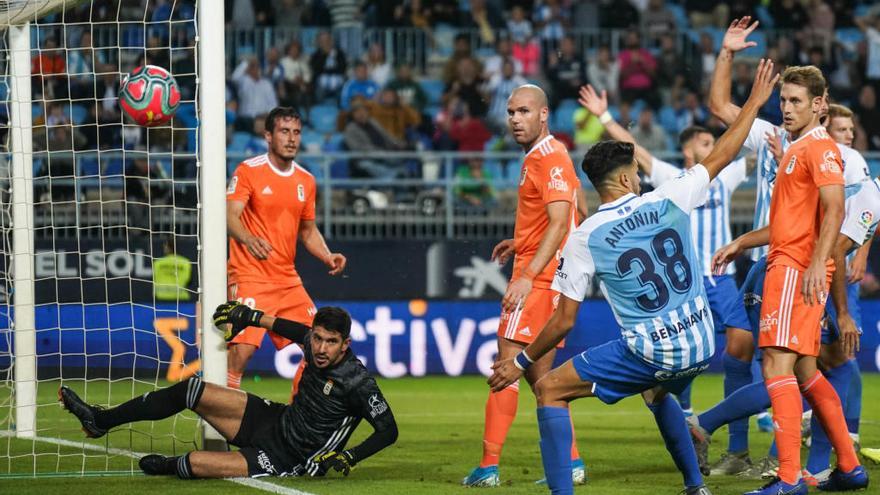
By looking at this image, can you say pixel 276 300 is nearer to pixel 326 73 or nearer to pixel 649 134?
pixel 649 134

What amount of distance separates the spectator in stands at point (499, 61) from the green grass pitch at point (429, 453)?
7.48m

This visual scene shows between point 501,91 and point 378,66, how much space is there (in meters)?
1.78

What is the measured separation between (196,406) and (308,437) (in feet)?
2.16

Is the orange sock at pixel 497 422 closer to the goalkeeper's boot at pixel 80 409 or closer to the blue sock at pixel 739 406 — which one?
the blue sock at pixel 739 406

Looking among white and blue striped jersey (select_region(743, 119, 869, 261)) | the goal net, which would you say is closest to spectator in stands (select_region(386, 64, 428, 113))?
the goal net

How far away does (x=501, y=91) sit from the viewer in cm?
1814

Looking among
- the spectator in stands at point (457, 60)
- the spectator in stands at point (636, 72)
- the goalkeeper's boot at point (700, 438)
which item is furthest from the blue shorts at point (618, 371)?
the spectator in stands at point (636, 72)

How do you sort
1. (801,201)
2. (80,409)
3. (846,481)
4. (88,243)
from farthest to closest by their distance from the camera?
1. (88,243)
2. (80,409)
3. (846,481)
4. (801,201)

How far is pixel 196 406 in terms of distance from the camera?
23.6ft

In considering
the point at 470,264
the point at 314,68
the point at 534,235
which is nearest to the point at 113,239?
the point at 470,264

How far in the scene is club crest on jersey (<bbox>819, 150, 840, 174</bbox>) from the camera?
627 centimetres

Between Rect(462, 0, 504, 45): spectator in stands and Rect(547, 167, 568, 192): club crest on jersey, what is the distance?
504 inches

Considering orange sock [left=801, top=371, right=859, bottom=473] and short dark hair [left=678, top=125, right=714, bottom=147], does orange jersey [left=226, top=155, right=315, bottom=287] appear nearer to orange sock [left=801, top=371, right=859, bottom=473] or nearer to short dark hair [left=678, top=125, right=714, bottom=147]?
short dark hair [left=678, top=125, right=714, bottom=147]

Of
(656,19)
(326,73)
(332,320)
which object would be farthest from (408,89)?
(332,320)
